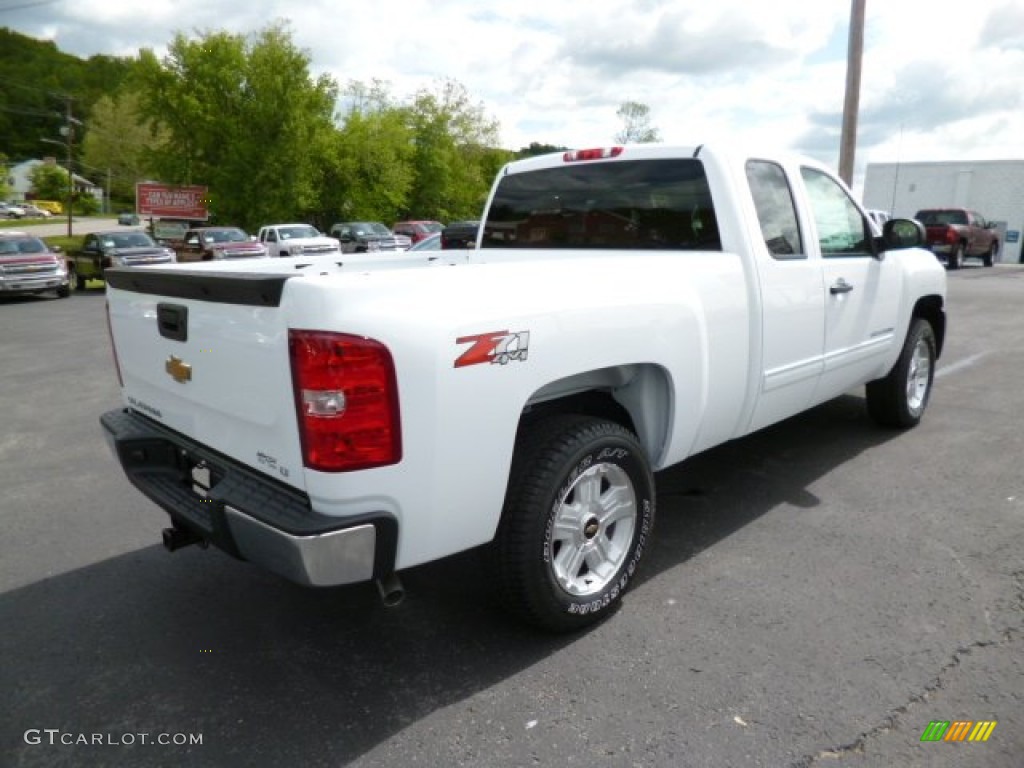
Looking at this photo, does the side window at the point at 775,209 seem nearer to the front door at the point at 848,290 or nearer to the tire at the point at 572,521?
the front door at the point at 848,290

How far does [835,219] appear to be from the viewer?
4.52 metres

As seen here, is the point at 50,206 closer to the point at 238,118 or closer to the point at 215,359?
the point at 238,118

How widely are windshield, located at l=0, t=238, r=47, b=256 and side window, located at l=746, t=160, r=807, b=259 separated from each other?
19.6 m

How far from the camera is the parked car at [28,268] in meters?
17.6

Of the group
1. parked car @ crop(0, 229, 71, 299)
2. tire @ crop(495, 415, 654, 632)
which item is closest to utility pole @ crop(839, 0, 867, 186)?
tire @ crop(495, 415, 654, 632)

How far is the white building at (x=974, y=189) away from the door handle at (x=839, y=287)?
34.6 meters

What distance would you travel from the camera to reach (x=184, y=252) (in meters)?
26.4

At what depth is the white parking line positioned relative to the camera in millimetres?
7910

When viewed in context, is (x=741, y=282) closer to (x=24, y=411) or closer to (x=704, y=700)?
(x=704, y=700)

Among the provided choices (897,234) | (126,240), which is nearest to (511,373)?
(897,234)

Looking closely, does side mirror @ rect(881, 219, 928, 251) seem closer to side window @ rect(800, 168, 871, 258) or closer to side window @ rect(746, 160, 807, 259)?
side window @ rect(800, 168, 871, 258)

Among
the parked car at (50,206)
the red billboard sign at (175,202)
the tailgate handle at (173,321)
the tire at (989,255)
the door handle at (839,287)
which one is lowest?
the tire at (989,255)

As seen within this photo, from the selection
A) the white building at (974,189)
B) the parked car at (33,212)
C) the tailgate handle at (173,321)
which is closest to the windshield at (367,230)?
the white building at (974,189)

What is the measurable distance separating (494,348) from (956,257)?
27962 mm
